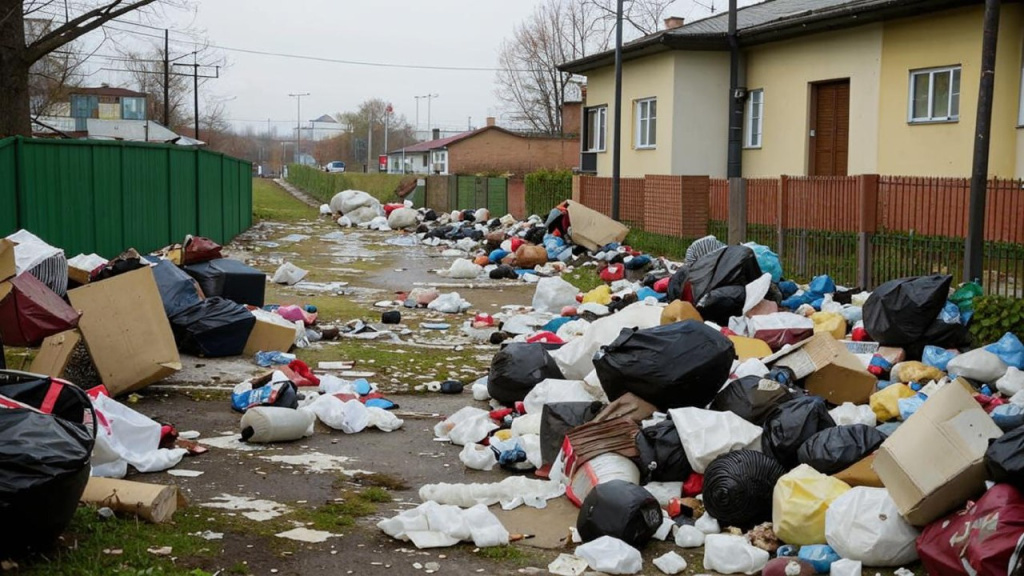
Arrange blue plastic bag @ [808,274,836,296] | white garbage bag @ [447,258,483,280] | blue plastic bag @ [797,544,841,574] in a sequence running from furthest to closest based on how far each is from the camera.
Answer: white garbage bag @ [447,258,483,280]
blue plastic bag @ [808,274,836,296]
blue plastic bag @ [797,544,841,574]

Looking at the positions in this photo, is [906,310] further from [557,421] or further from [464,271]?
[464,271]

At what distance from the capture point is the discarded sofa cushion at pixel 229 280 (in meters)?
10.4

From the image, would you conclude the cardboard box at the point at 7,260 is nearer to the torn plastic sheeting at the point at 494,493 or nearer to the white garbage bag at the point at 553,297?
the torn plastic sheeting at the point at 494,493

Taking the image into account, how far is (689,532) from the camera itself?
512 cm

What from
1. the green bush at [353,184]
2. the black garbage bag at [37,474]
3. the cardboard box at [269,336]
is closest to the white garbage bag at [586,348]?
the cardboard box at [269,336]

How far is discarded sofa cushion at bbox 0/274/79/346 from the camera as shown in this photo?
7.74 meters

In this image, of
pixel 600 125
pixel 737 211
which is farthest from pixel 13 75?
pixel 600 125

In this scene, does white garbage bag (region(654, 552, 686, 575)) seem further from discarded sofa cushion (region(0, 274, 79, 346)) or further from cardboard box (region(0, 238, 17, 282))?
cardboard box (region(0, 238, 17, 282))

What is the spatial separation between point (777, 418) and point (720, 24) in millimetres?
18624

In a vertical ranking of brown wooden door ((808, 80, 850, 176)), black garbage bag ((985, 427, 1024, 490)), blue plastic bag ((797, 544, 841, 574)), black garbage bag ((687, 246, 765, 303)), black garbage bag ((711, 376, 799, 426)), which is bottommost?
blue plastic bag ((797, 544, 841, 574))

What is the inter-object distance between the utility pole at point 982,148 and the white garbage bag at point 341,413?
5846mm

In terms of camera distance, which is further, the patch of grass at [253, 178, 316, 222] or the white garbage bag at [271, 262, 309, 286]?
the patch of grass at [253, 178, 316, 222]

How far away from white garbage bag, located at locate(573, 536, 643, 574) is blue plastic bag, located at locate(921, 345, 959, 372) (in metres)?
3.92

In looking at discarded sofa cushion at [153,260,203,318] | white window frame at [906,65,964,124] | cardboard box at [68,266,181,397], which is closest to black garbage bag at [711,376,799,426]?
cardboard box at [68,266,181,397]
